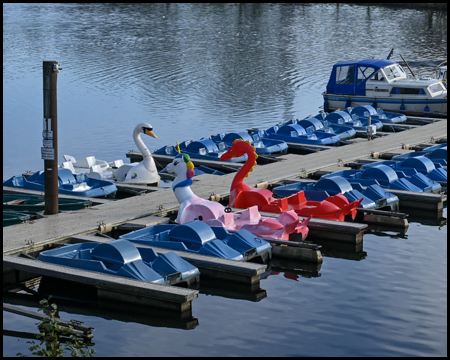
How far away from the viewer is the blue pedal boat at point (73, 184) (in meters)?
20.6

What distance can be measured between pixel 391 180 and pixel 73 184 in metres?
8.07

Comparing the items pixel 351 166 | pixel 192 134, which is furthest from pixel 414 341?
pixel 192 134

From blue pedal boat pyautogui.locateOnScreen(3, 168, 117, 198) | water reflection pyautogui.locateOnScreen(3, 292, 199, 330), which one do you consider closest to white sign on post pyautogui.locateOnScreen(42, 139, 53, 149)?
blue pedal boat pyautogui.locateOnScreen(3, 168, 117, 198)

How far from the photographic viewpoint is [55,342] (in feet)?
37.9

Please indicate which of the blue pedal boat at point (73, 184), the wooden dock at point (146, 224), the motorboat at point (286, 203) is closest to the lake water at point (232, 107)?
the wooden dock at point (146, 224)

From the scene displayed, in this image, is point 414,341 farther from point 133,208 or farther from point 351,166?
point 351,166

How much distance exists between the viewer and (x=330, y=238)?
1806 cm

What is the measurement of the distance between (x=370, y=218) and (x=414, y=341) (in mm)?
6365

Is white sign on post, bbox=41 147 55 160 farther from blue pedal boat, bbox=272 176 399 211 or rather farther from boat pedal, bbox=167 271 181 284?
blue pedal boat, bbox=272 176 399 211

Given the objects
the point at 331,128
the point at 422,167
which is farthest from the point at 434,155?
the point at 331,128

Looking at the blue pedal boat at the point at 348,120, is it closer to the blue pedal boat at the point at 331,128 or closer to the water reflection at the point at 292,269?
the blue pedal boat at the point at 331,128

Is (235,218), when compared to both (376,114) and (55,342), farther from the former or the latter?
(376,114)

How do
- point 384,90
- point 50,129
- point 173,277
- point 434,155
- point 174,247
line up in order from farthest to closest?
point 384,90 < point 434,155 < point 50,129 < point 174,247 < point 173,277

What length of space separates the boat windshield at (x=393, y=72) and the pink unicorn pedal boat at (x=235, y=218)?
19130 millimetres
